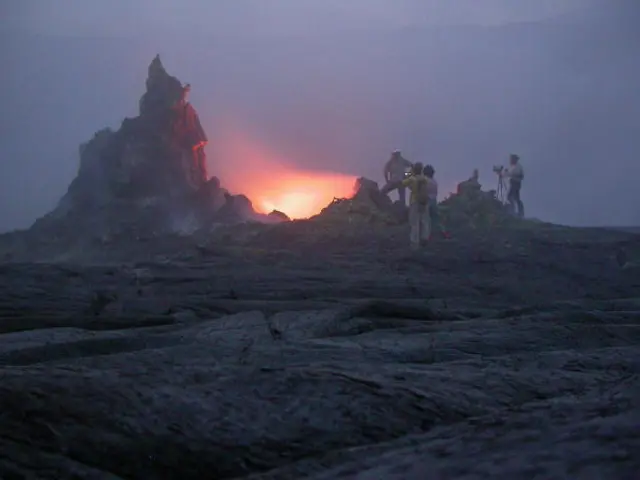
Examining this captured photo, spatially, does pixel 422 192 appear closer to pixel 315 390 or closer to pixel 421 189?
pixel 421 189

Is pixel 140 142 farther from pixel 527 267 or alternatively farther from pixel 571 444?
pixel 571 444

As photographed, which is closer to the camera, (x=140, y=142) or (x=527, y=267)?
(x=527, y=267)

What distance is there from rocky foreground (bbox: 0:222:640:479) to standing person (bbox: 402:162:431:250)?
596 centimetres

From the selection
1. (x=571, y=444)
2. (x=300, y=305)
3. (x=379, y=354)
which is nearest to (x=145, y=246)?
(x=300, y=305)

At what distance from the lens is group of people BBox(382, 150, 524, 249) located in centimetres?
1267

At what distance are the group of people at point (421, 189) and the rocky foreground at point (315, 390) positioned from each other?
600 cm

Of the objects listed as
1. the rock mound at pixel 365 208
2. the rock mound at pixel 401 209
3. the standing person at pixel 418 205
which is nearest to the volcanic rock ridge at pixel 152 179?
the rock mound at pixel 365 208

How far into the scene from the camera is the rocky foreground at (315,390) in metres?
2.22

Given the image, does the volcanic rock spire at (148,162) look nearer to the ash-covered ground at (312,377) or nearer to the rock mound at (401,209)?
the rock mound at (401,209)

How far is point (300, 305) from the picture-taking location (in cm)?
661

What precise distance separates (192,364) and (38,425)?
3.52ft

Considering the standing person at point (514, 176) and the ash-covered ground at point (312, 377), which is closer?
the ash-covered ground at point (312, 377)

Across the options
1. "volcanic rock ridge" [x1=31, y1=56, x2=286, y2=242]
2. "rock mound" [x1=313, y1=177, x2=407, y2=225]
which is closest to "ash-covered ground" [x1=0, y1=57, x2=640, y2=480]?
"rock mound" [x1=313, y1=177, x2=407, y2=225]

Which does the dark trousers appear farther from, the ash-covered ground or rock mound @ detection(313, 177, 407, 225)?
the ash-covered ground
